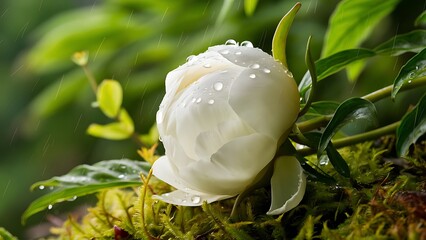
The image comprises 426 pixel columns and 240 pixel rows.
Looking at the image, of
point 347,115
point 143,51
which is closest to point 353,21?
point 347,115

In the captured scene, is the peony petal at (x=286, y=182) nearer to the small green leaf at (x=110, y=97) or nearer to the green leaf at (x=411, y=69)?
the green leaf at (x=411, y=69)

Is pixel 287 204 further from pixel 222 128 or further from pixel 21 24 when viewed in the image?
pixel 21 24

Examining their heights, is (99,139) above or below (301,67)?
below

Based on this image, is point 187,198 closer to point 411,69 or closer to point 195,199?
point 195,199

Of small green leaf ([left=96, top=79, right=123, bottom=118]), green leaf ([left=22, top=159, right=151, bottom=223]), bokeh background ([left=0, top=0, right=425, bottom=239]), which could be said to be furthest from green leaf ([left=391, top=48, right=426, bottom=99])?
bokeh background ([left=0, top=0, right=425, bottom=239])

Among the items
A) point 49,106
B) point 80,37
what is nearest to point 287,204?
point 80,37

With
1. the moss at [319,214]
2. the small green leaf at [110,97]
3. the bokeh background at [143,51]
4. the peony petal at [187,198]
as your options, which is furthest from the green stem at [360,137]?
the bokeh background at [143,51]
